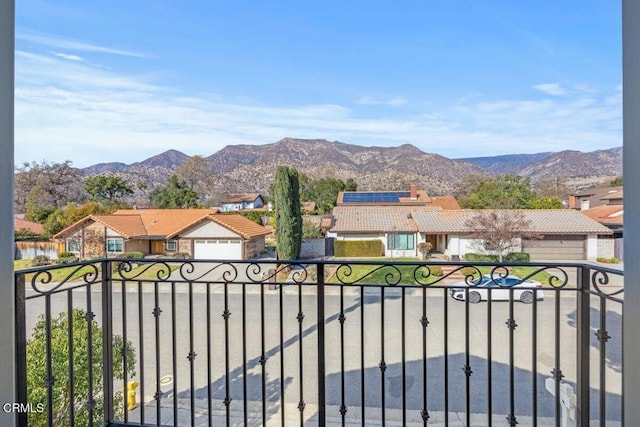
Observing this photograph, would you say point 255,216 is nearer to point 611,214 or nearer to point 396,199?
point 396,199

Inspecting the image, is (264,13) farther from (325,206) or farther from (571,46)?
(325,206)

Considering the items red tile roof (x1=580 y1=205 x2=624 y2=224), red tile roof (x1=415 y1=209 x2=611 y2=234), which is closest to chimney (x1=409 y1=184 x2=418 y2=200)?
red tile roof (x1=415 y1=209 x2=611 y2=234)

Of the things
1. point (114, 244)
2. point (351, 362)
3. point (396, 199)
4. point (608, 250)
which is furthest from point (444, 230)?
point (114, 244)

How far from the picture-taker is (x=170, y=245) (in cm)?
457

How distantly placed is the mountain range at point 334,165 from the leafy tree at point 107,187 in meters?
0.11

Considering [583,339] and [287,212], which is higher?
[287,212]

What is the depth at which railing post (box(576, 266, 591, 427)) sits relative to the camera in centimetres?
127

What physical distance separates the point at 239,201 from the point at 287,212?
3.45 ft

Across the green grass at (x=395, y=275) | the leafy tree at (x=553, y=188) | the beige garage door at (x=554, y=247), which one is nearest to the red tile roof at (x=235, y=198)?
the beige garage door at (x=554, y=247)

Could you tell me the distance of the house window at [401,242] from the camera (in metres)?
5.73

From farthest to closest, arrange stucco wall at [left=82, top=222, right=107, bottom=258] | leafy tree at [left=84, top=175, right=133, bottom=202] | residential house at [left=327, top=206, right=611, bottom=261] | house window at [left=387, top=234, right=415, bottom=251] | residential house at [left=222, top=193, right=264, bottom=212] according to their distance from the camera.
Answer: residential house at [left=222, top=193, right=264, bottom=212], house window at [left=387, top=234, right=415, bottom=251], leafy tree at [left=84, top=175, right=133, bottom=202], stucco wall at [left=82, top=222, right=107, bottom=258], residential house at [left=327, top=206, right=611, bottom=261]

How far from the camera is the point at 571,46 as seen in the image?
3.39 m

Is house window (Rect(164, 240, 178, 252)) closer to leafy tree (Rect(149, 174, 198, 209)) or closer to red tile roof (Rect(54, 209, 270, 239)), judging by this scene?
red tile roof (Rect(54, 209, 270, 239))

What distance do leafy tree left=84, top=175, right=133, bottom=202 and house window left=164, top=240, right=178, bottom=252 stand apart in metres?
1.29
